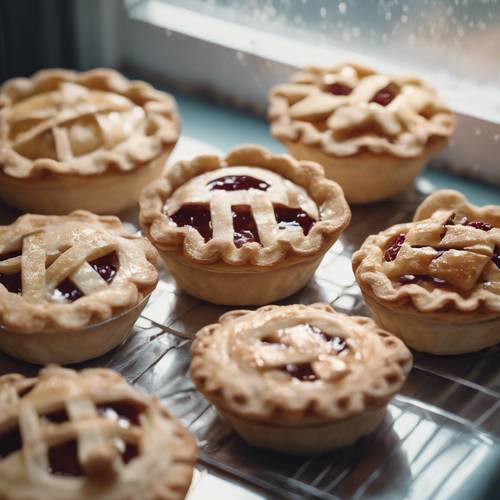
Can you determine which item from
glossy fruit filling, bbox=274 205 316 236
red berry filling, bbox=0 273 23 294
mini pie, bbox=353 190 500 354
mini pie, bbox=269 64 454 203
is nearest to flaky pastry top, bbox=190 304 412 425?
mini pie, bbox=353 190 500 354

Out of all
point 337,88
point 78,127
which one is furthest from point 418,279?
point 78,127

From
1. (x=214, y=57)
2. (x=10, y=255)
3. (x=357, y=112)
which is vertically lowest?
(x=10, y=255)

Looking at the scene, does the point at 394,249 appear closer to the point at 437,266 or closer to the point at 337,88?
the point at 437,266

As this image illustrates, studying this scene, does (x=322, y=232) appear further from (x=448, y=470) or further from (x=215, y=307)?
(x=448, y=470)

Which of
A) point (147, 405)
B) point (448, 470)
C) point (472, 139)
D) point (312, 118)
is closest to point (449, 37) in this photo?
point (472, 139)

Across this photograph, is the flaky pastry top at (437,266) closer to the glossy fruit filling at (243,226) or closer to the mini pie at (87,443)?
the glossy fruit filling at (243,226)

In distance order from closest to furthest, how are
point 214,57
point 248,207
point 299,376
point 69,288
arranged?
point 299,376, point 69,288, point 248,207, point 214,57

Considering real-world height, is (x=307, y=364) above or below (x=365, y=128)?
below
